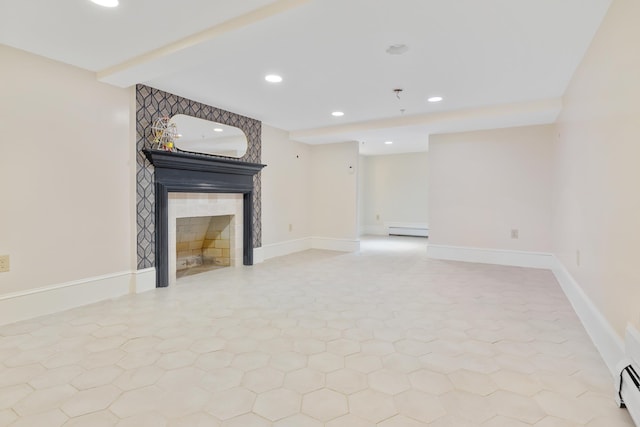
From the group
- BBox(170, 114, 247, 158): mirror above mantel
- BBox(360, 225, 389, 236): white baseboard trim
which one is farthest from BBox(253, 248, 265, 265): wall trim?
BBox(360, 225, 389, 236): white baseboard trim

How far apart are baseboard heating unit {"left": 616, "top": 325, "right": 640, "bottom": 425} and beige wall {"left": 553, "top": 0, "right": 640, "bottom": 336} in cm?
10

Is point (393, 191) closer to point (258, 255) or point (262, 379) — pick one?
point (258, 255)

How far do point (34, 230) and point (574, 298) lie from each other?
4.65 metres

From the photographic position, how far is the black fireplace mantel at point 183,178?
11.9 feet

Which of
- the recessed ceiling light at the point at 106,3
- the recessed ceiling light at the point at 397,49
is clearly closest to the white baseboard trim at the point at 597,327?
the recessed ceiling light at the point at 397,49

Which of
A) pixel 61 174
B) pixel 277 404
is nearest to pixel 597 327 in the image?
pixel 277 404

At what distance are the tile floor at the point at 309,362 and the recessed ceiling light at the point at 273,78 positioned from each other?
2.13m

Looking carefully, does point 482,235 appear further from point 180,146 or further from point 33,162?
point 33,162

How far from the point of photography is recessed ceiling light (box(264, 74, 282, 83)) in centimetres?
322

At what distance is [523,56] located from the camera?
2770mm

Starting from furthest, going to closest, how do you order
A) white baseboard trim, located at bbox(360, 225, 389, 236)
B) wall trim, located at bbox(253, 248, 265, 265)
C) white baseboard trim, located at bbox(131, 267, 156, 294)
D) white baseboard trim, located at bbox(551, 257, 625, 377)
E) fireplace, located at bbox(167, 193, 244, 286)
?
white baseboard trim, located at bbox(360, 225, 389, 236)
wall trim, located at bbox(253, 248, 265, 265)
fireplace, located at bbox(167, 193, 244, 286)
white baseboard trim, located at bbox(131, 267, 156, 294)
white baseboard trim, located at bbox(551, 257, 625, 377)

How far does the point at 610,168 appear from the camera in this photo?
2.05 meters

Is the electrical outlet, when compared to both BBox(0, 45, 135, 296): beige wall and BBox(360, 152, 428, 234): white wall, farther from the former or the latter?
BBox(360, 152, 428, 234): white wall

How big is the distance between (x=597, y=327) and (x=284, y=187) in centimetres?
450
